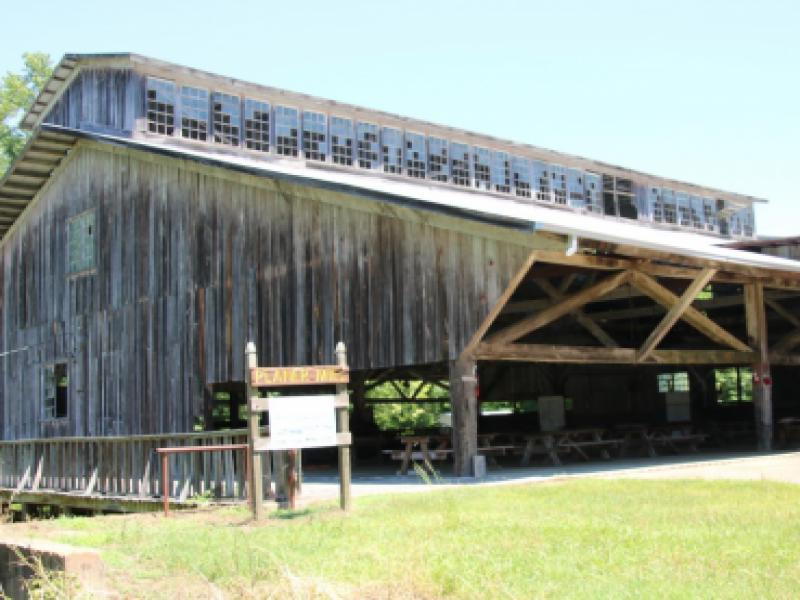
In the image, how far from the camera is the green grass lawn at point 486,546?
596 centimetres

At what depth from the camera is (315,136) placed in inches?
879

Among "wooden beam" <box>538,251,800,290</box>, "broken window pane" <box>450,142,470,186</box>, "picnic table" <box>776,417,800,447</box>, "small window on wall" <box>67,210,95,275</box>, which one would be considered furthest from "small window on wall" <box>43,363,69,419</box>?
"picnic table" <box>776,417,800,447</box>

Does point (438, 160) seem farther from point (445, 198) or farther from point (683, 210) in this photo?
point (683, 210)

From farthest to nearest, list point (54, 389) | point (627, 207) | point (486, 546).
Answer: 1. point (627, 207)
2. point (54, 389)
3. point (486, 546)

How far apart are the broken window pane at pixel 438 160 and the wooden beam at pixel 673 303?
8.81 meters

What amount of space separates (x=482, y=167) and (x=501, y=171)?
2.47 feet

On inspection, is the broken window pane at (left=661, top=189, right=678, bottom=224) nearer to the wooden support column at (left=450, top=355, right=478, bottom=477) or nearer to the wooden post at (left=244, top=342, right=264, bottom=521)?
the wooden support column at (left=450, top=355, right=478, bottom=477)

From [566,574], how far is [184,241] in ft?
46.9

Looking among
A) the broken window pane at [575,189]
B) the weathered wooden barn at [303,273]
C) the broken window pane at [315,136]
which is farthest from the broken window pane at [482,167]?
the broken window pane at [315,136]

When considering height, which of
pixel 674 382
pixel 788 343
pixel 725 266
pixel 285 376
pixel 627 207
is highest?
pixel 627 207

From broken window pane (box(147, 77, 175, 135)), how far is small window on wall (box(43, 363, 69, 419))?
→ 20.2 feet

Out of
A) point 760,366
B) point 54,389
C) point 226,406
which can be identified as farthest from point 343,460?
point 226,406

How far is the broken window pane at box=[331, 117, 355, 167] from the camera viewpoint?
22641 mm

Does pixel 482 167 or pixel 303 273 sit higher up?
pixel 482 167
